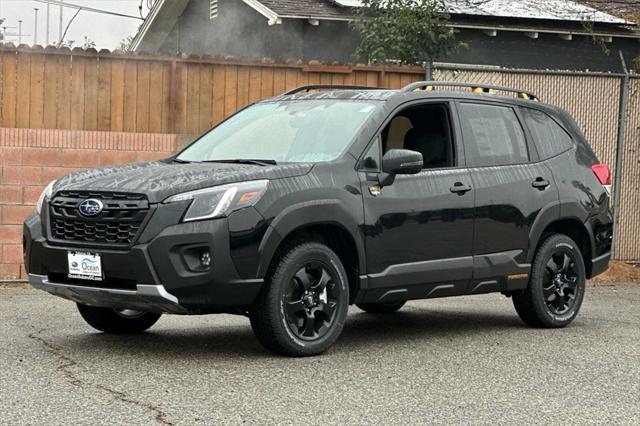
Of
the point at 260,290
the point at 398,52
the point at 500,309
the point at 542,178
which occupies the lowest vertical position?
the point at 500,309

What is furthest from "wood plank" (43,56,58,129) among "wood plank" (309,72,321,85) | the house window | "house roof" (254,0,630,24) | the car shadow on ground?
the house window

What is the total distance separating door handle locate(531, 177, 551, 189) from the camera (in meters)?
9.68

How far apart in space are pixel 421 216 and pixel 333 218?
87cm

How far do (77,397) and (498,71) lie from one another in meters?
8.88

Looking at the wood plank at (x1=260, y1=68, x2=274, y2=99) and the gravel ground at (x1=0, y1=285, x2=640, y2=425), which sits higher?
the wood plank at (x1=260, y1=68, x2=274, y2=99)

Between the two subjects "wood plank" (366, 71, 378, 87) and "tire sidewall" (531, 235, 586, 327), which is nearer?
"tire sidewall" (531, 235, 586, 327)

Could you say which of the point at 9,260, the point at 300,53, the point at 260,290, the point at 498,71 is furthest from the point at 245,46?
the point at 260,290

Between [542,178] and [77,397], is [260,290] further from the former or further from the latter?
[542,178]

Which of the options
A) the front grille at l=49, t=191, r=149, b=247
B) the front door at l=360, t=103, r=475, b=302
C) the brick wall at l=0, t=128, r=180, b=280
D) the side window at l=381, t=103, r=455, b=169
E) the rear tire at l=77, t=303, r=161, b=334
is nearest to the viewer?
the front grille at l=49, t=191, r=149, b=247

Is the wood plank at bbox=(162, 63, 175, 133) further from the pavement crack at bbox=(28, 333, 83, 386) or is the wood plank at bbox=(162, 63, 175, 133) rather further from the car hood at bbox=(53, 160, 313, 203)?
the car hood at bbox=(53, 160, 313, 203)

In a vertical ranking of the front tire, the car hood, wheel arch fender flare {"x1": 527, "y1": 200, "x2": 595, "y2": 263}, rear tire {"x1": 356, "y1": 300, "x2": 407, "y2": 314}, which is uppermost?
the car hood

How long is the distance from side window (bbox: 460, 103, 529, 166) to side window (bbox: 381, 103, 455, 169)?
0.52 ft

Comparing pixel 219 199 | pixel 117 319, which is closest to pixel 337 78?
pixel 117 319

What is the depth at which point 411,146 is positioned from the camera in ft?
30.2
